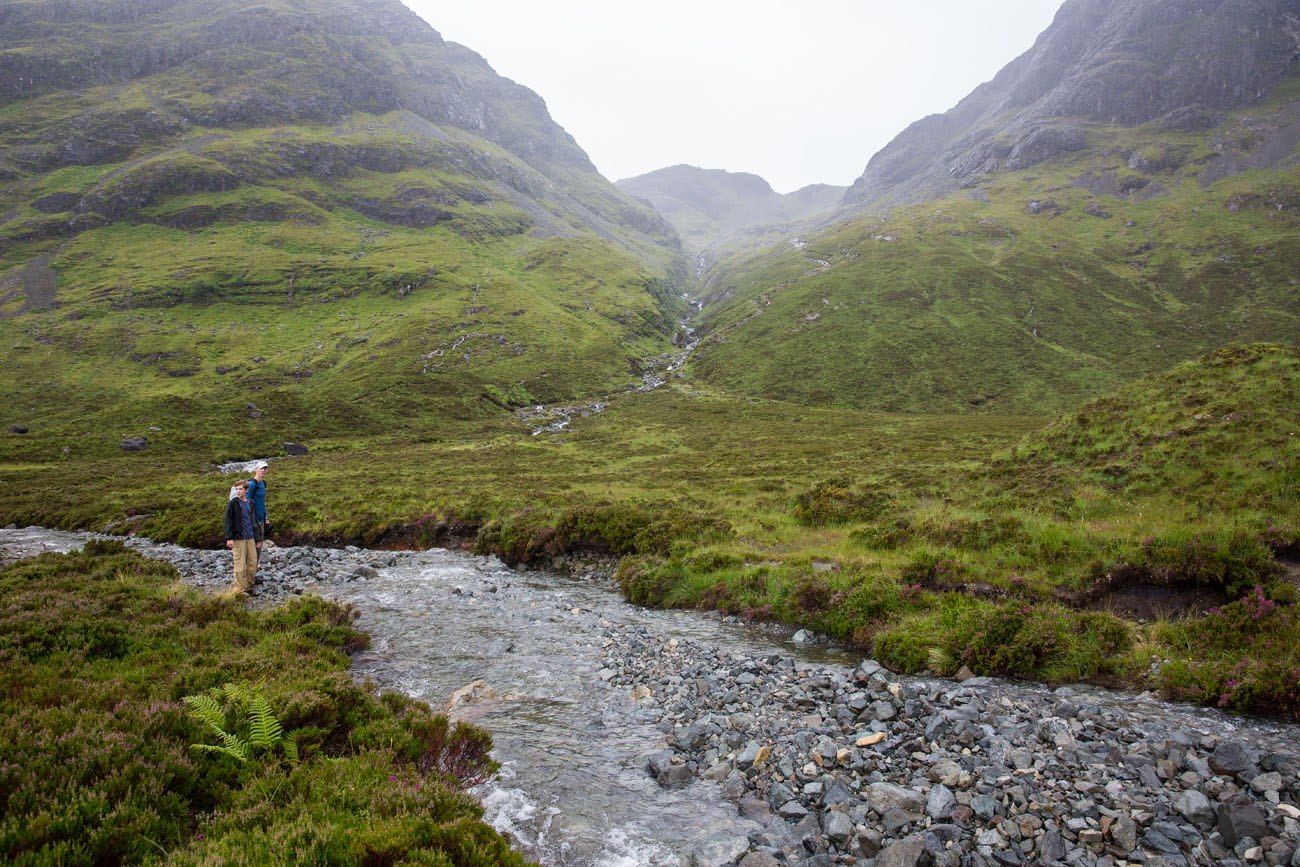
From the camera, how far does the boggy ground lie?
11266 mm

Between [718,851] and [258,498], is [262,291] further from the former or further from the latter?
[718,851]

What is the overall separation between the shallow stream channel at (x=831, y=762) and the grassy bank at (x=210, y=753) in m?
1.40

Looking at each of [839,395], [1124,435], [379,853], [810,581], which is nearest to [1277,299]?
[839,395]

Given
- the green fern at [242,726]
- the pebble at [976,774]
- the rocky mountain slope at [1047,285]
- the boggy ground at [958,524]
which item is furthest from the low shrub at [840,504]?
the rocky mountain slope at [1047,285]

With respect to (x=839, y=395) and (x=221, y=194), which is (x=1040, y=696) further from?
(x=221, y=194)

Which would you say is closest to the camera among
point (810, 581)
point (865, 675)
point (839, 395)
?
point (865, 675)

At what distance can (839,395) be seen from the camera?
304 ft

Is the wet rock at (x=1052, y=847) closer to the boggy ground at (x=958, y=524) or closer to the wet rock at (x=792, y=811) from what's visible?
the wet rock at (x=792, y=811)

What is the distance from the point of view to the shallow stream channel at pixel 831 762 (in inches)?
271

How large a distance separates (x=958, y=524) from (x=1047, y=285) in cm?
13640

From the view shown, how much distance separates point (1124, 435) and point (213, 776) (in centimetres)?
3023

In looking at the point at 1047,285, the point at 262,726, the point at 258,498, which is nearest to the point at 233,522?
the point at 258,498

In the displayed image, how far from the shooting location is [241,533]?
792 inches

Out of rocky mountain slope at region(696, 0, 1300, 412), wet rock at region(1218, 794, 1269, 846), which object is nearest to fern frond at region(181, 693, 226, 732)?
wet rock at region(1218, 794, 1269, 846)
